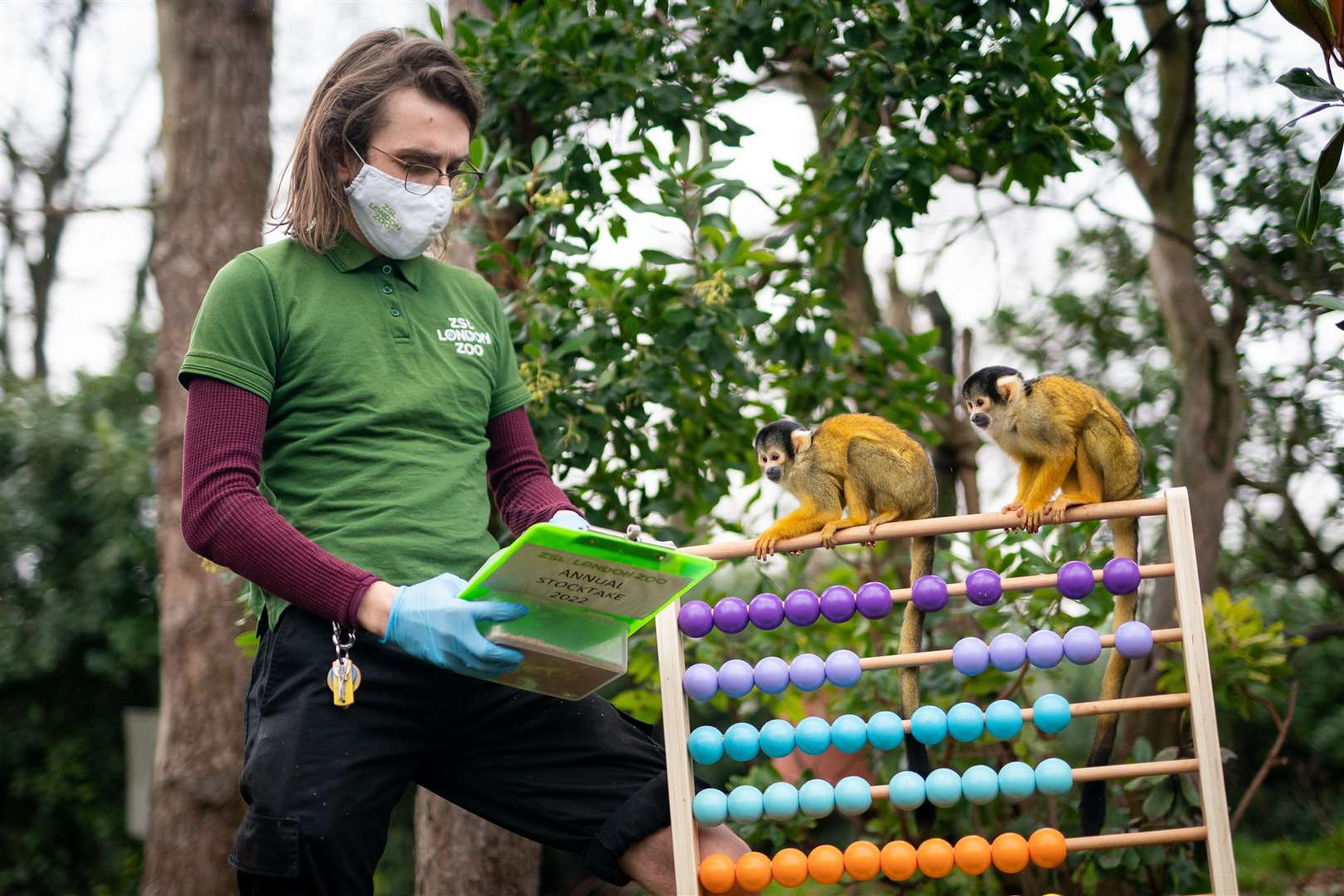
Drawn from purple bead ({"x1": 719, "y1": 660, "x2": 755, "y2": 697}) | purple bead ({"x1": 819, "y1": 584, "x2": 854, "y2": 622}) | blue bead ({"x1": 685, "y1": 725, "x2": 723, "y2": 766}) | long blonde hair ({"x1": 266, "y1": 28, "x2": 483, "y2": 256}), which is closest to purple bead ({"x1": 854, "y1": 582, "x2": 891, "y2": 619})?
purple bead ({"x1": 819, "y1": 584, "x2": 854, "y2": 622})

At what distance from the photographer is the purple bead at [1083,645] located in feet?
6.39

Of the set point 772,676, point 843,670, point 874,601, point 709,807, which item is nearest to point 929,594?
point 874,601

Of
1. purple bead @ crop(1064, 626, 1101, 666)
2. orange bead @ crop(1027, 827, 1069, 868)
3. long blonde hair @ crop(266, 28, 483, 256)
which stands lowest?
orange bead @ crop(1027, 827, 1069, 868)

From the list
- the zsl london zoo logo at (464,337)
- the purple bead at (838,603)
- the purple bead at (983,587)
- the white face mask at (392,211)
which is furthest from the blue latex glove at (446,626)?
the purple bead at (983,587)

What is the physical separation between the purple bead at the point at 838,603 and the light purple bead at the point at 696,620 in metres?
0.20

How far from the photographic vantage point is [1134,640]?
1921mm

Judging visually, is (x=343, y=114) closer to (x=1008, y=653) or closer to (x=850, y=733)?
(x=850, y=733)

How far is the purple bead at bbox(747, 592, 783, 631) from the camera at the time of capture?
204cm

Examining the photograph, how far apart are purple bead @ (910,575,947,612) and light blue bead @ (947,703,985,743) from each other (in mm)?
169

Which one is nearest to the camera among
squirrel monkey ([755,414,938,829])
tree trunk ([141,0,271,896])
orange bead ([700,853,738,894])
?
orange bead ([700,853,738,894])

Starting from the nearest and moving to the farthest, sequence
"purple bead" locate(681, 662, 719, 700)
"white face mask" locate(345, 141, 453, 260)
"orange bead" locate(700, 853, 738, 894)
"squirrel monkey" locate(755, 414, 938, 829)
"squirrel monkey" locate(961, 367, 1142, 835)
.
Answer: "white face mask" locate(345, 141, 453, 260)
"orange bead" locate(700, 853, 738, 894)
"purple bead" locate(681, 662, 719, 700)
"squirrel monkey" locate(961, 367, 1142, 835)
"squirrel monkey" locate(755, 414, 938, 829)

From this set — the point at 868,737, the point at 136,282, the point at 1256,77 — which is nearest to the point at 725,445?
the point at 868,737

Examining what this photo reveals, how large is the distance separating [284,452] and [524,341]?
1289mm

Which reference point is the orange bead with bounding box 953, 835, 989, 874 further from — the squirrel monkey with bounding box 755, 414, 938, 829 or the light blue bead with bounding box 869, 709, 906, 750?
the squirrel monkey with bounding box 755, 414, 938, 829
